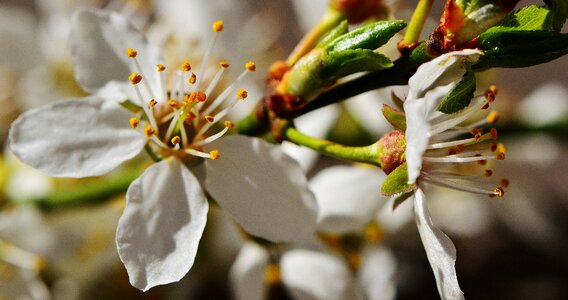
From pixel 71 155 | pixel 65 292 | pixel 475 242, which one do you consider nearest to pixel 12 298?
pixel 65 292

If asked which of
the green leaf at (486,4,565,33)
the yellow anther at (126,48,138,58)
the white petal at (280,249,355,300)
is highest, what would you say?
the green leaf at (486,4,565,33)

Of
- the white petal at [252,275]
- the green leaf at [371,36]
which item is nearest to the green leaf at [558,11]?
the green leaf at [371,36]

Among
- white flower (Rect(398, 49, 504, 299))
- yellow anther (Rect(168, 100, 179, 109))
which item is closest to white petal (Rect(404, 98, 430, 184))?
white flower (Rect(398, 49, 504, 299))

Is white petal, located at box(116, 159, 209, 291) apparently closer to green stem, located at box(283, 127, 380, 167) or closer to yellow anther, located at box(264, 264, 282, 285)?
green stem, located at box(283, 127, 380, 167)

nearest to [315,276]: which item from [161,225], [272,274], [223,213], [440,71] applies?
[272,274]

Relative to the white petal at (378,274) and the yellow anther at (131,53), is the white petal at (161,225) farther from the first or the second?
the white petal at (378,274)
